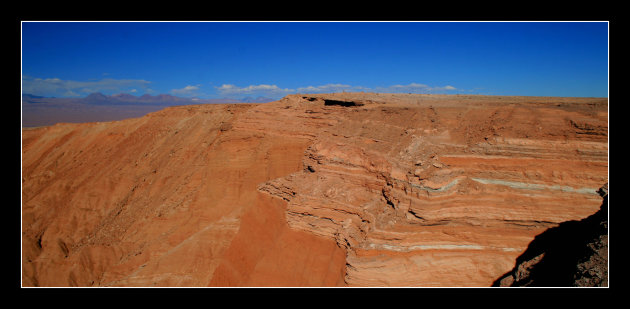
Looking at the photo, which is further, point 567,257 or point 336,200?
point 336,200

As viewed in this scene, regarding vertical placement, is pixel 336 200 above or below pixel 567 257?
above

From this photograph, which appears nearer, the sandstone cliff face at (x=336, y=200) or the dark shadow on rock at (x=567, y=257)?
the dark shadow on rock at (x=567, y=257)

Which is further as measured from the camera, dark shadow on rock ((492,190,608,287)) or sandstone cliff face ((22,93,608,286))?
sandstone cliff face ((22,93,608,286))

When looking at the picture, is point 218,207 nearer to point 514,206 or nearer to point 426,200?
point 426,200

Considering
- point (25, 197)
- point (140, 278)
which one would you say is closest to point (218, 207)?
point (140, 278)
